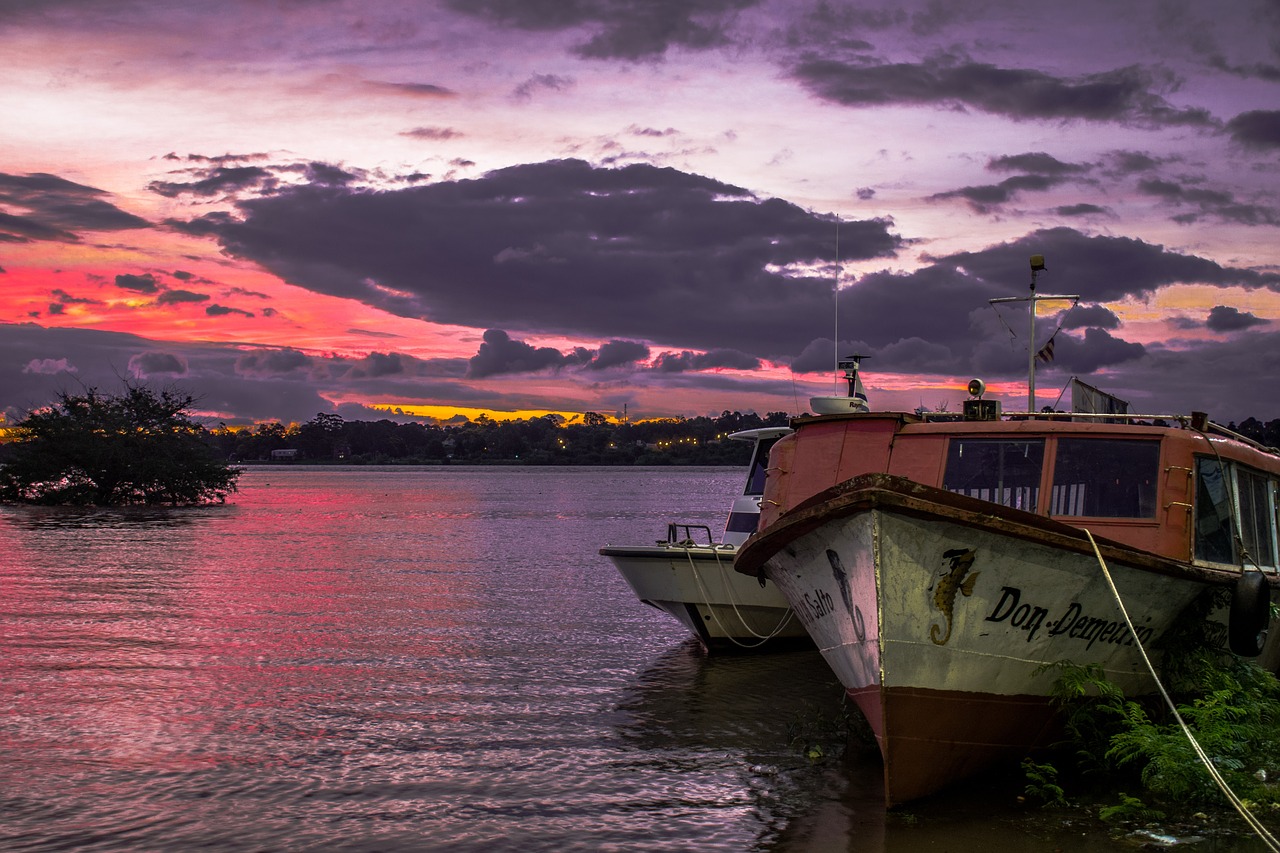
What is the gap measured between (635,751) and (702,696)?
307 centimetres

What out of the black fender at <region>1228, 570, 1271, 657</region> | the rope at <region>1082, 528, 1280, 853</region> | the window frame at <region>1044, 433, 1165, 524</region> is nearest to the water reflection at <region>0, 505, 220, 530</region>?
Answer: the window frame at <region>1044, 433, 1165, 524</region>

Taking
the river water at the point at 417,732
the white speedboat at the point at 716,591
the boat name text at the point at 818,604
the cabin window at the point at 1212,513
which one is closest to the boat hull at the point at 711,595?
the white speedboat at the point at 716,591

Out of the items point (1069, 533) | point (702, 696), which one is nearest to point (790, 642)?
point (702, 696)

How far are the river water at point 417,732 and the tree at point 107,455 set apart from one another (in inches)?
1230

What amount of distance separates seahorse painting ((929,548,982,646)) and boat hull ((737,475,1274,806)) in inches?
0.4

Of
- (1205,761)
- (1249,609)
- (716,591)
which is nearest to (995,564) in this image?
(1205,761)

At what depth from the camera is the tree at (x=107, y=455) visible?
5444 cm

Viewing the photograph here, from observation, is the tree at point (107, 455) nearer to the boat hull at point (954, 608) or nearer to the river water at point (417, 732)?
the river water at point (417, 732)

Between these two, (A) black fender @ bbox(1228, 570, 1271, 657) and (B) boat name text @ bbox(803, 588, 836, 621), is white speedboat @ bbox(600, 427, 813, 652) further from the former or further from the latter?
(A) black fender @ bbox(1228, 570, 1271, 657)

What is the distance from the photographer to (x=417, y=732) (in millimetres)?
11953

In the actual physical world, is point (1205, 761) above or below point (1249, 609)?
below

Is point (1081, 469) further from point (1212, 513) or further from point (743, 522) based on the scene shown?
point (743, 522)

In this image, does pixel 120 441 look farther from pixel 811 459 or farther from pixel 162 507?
pixel 811 459

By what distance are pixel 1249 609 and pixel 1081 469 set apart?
176 centimetres
